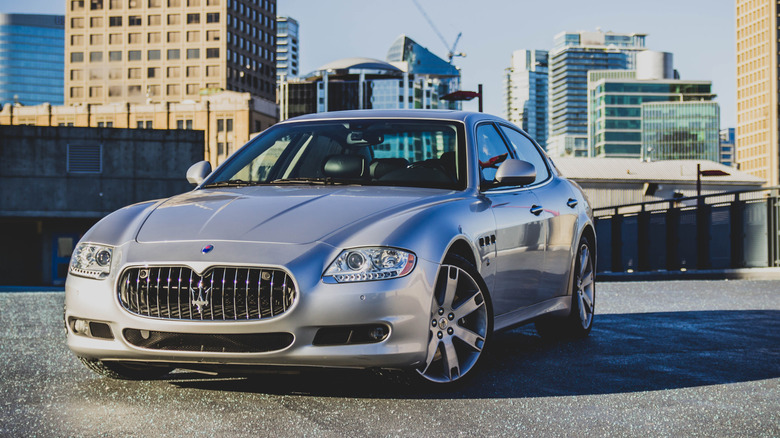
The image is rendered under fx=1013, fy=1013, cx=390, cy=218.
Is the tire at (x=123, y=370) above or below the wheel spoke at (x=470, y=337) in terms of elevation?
below

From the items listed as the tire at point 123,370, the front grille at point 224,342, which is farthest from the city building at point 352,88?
the front grille at point 224,342

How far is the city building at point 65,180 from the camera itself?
61656 millimetres

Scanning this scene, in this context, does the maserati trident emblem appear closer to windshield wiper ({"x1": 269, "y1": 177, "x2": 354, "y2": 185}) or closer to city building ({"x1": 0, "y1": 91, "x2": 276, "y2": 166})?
windshield wiper ({"x1": 269, "y1": 177, "x2": 354, "y2": 185})

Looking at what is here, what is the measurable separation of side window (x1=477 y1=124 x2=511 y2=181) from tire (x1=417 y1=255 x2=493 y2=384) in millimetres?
960

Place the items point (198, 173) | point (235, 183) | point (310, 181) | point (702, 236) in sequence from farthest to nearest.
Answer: point (702, 236) → point (198, 173) → point (235, 183) → point (310, 181)

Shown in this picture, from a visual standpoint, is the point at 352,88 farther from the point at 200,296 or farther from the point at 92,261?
the point at 200,296

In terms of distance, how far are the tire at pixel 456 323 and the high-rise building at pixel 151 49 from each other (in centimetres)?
12997

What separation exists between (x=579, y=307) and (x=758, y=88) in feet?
590

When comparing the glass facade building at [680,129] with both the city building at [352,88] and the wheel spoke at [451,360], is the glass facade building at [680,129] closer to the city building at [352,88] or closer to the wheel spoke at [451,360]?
the city building at [352,88]

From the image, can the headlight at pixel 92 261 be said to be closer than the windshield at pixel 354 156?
Yes

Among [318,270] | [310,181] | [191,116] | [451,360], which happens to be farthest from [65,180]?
[318,270]

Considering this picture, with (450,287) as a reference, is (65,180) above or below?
above

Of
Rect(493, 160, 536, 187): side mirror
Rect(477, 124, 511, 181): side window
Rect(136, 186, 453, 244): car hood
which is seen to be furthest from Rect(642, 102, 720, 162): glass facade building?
Rect(136, 186, 453, 244): car hood

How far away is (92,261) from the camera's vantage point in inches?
184
